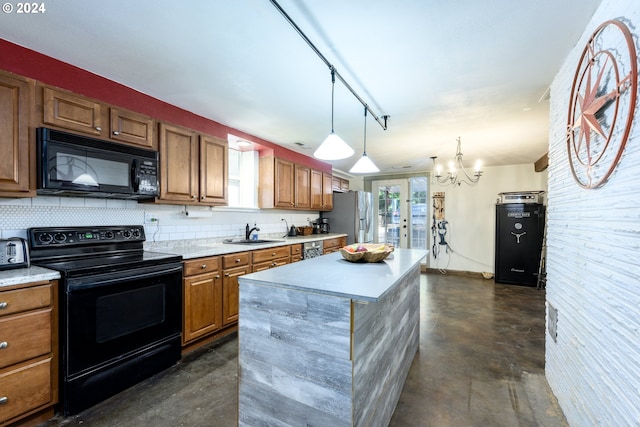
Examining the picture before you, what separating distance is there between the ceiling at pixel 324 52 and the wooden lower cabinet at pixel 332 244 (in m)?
2.14

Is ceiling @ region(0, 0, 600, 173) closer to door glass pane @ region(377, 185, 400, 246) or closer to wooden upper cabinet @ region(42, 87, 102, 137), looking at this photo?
wooden upper cabinet @ region(42, 87, 102, 137)

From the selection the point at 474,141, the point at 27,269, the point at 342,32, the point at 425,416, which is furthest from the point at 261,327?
the point at 474,141

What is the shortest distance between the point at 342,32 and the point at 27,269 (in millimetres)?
2418

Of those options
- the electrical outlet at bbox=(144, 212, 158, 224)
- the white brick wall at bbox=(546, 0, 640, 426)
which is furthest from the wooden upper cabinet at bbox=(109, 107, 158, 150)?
the white brick wall at bbox=(546, 0, 640, 426)

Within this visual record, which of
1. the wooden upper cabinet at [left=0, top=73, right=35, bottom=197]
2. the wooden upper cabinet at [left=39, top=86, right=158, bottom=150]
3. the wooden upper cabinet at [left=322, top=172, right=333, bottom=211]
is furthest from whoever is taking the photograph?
the wooden upper cabinet at [left=322, top=172, right=333, bottom=211]

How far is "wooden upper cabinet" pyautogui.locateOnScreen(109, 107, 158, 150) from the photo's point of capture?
2.26m

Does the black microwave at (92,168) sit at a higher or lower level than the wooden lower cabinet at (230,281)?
higher

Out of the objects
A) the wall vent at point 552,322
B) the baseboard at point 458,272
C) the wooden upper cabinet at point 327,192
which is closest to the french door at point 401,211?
the baseboard at point 458,272

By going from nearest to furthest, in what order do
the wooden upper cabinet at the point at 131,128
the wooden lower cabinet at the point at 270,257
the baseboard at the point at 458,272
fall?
the wooden upper cabinet at the point at 131,128, the wooden lower cabinet at the point at 270,257, the baseboard at the point at 458,272

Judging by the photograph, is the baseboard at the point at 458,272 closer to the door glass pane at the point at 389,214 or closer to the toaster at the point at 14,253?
the door glass pane at the point at 389,214

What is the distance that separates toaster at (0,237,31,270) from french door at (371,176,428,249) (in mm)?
5744

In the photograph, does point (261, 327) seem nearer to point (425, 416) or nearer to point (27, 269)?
point (425, 416)

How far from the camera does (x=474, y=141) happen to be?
393 cm

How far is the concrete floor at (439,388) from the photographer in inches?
69.2
